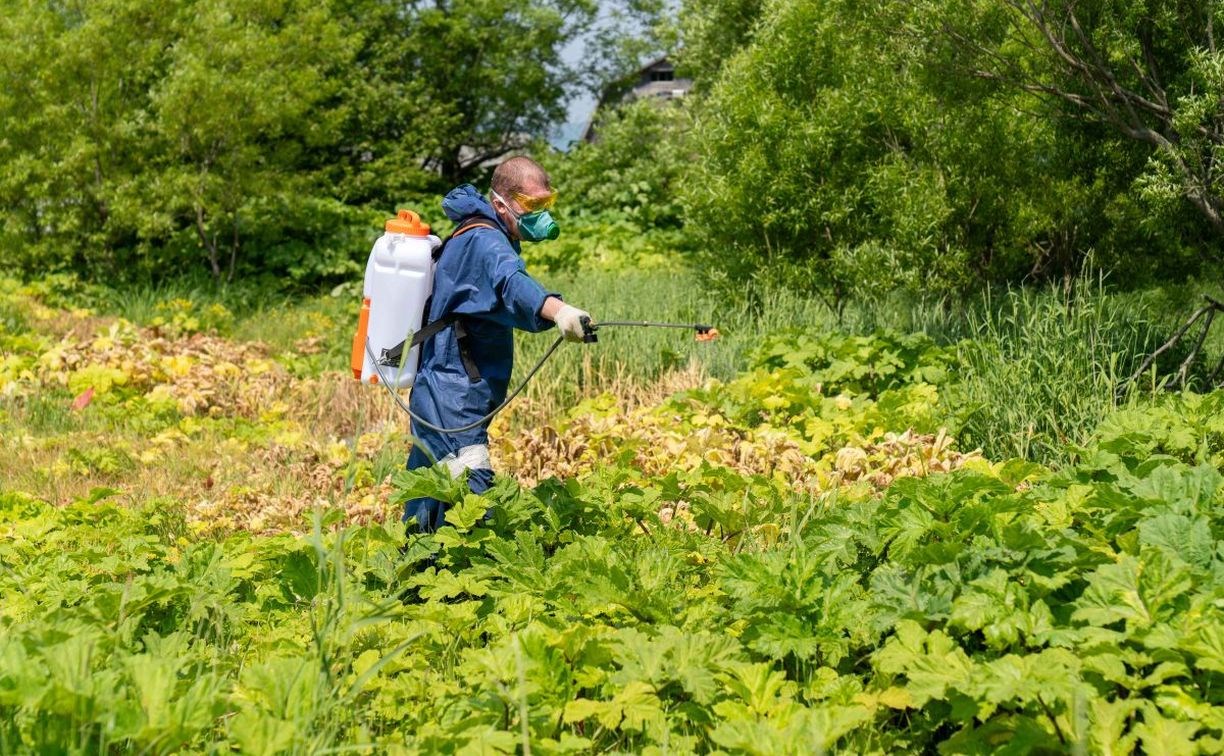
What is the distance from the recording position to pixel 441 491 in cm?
346

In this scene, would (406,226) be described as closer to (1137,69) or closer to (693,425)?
(693,425)

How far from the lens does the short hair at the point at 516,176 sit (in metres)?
4.25

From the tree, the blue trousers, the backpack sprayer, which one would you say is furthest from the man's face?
the tree

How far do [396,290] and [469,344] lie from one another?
0.32 m

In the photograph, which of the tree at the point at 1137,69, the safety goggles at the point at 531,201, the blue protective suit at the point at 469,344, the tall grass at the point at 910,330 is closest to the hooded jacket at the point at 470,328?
the blue protective suit at the point at 469,344

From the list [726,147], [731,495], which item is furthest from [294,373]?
[731,495]

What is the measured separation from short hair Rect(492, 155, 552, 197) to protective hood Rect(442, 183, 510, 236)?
0.09 meters

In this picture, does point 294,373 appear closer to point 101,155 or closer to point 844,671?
point 101,155

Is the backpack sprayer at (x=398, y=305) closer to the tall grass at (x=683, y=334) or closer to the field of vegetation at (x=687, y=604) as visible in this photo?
the field of vegetation at (x=687, y=604)

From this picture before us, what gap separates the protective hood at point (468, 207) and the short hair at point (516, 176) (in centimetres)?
9

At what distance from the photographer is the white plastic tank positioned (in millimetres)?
4059

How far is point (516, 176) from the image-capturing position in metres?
4.26

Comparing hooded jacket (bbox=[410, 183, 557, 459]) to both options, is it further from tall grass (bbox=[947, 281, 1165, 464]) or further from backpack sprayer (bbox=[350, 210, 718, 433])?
tall grass (bbox=[947, 281, 1165, 464])

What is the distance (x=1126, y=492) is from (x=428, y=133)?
16300 mm
